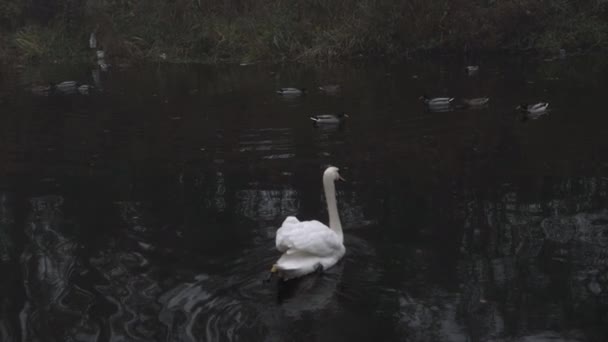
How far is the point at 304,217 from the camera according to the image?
861 cm

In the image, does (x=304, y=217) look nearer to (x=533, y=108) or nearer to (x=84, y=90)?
(x=533, y=108)

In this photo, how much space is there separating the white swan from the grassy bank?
62.1ft

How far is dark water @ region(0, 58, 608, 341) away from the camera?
602 centimetres

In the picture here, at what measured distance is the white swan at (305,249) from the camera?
6426 mm

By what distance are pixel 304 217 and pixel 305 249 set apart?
2.03 m

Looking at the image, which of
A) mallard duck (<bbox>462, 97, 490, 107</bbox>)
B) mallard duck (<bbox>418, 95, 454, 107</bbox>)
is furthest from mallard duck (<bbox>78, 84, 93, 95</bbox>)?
mallard duck (<bbox>462, 97, 490, 107</bbox>)

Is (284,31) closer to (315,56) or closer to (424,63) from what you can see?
(315,56)

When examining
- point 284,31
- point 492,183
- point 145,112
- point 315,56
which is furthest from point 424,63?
point 492,183

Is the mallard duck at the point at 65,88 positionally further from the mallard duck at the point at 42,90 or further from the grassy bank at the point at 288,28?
the grassy bank at the point at 288,28

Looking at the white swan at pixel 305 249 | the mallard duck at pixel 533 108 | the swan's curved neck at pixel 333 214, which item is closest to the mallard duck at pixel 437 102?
the mallard duck at pixel 533 108

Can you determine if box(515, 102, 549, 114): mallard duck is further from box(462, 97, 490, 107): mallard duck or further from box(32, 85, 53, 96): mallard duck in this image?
box(32, 85, 53, 96): mallard duck

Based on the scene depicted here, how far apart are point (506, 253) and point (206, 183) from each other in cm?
433

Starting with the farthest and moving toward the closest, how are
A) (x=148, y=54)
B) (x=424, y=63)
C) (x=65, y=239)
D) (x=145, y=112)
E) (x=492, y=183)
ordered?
(x=148, y=54)
(x=424, y=63)
(x=145, y=112)
(x=492, y=183)
(x=65, y=239)

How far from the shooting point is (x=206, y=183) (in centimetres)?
1016
